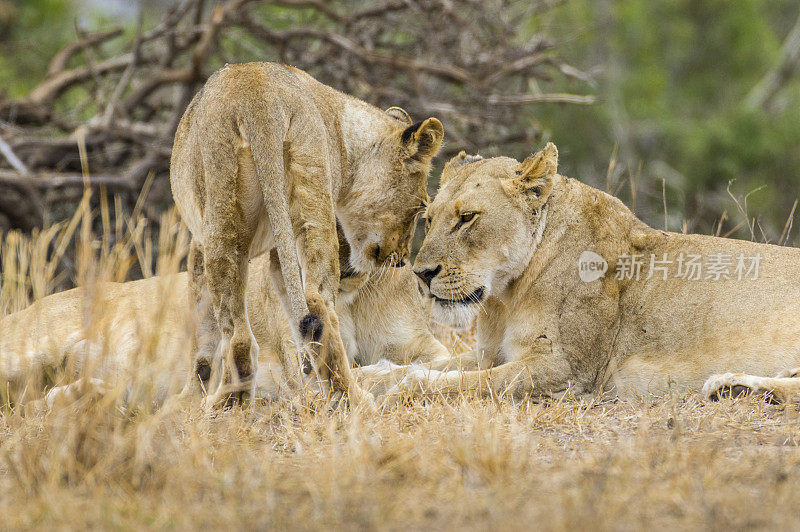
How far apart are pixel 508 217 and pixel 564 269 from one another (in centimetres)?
30

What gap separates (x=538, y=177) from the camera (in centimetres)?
393

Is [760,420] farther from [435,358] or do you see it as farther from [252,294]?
[252,294]

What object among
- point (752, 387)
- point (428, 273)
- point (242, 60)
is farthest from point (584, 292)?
point (242, 60)

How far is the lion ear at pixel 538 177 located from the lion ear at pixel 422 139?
36 centimetres

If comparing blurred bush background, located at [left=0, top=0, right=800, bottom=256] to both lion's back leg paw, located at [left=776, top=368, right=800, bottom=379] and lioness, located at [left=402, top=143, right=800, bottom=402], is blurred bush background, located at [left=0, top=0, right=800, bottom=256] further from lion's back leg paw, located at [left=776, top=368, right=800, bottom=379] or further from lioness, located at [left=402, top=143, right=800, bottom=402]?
lion's back leg paw, located at [left=776, top=368, right=800, bottom=379]

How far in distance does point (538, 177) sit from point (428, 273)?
1.92 feet

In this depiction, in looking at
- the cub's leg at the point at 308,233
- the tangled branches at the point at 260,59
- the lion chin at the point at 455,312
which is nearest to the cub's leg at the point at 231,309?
the cub's leg at the point at 308,233

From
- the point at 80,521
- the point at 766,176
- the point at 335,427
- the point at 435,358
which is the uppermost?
the point at 80,521

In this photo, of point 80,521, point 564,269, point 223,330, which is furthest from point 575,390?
point 80,521

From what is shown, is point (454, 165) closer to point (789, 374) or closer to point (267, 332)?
point (267, 332)

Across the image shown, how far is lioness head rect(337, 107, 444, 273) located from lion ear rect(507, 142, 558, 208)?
1.27 feet

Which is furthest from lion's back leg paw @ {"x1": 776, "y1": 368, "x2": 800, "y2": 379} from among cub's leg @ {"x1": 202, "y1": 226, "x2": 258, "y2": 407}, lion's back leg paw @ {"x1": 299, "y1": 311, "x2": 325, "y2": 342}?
cub's leg @ {"x1": 202, "y1": 226, "x2": 258, "y2": 407}

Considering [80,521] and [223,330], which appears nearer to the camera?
[80,521]

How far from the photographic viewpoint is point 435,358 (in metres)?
4.46
